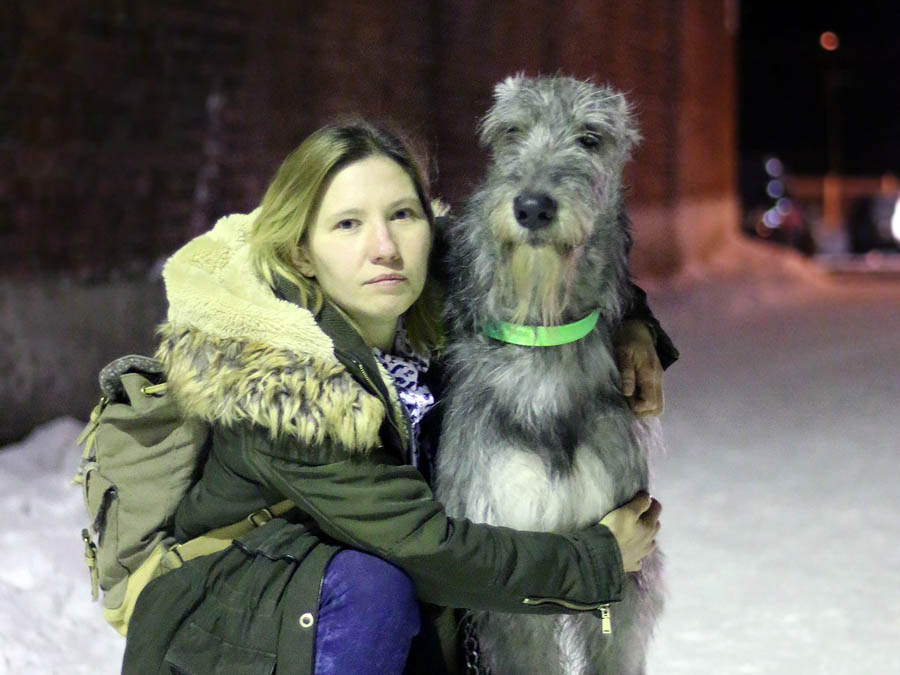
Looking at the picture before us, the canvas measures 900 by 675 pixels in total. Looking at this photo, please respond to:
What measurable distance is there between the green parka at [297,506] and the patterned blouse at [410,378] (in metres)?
0.06

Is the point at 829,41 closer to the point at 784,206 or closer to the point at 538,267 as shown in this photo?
the point at 784,206

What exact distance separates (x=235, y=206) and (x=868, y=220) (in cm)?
2303

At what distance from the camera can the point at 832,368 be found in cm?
846

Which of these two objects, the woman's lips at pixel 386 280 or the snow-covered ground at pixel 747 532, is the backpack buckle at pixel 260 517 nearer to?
the woman's lips at pixel 386 280

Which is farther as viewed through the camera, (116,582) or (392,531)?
(116,582)

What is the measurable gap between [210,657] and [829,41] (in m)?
27.6

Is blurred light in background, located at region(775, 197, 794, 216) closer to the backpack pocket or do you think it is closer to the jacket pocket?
the backpack pocket

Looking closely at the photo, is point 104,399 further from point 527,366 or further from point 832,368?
point 832,368

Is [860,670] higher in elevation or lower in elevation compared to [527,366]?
lower

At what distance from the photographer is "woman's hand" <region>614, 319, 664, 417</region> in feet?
8.25

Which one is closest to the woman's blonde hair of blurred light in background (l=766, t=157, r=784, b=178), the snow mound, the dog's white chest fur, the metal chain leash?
the dog's white chest fur

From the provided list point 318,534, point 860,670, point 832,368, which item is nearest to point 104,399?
point 318,534

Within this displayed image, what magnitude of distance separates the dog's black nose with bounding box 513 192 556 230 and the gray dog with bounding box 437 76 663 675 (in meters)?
0.02

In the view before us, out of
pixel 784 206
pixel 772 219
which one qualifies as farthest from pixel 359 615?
pixel 784 206
